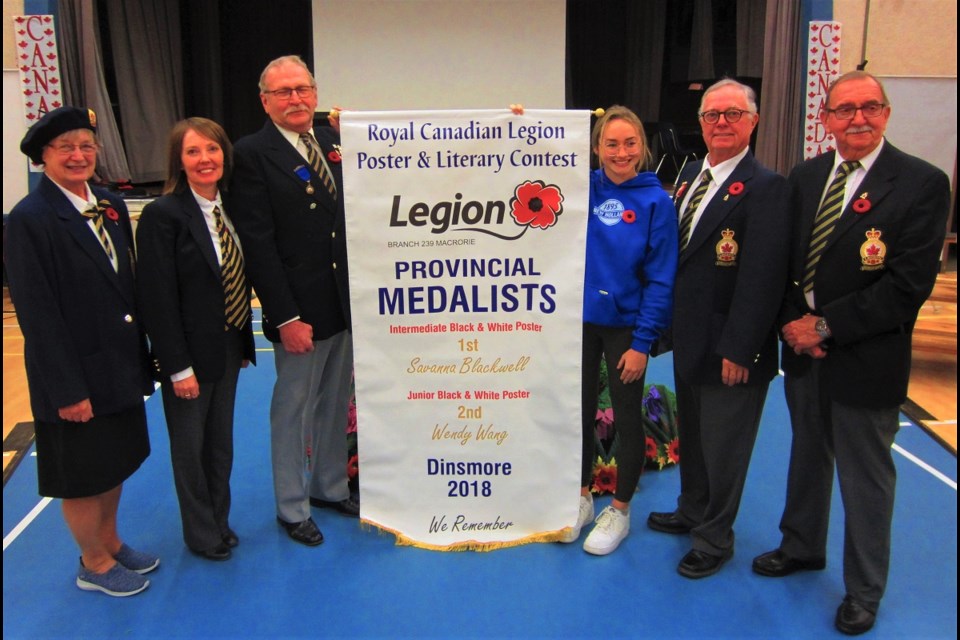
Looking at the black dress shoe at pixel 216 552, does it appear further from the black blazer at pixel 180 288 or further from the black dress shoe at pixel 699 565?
the black dress shoe at pixel 699 565

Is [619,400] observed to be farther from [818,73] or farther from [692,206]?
[818,73]

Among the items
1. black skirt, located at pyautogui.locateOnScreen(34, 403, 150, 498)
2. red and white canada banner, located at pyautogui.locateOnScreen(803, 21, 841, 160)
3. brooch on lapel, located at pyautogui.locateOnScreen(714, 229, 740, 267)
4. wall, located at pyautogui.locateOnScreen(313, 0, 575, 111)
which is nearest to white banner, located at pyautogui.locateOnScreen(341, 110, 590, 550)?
brooch on lapel, located at pyautogui.locateOnScreen(714, 229, 740, 267)

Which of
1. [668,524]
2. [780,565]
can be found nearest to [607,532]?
[668,524]

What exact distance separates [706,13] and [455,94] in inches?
159

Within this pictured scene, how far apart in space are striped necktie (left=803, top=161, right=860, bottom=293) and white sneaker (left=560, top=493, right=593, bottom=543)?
1.16 meters

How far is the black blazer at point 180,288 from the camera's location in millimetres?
2209

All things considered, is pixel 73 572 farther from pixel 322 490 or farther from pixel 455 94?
pixel 455 94

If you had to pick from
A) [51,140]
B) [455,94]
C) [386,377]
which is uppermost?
[455,94]

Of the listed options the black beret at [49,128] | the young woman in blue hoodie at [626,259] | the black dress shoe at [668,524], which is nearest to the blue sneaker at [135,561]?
the black beret at [49,128]

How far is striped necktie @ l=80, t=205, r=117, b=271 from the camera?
2139mm

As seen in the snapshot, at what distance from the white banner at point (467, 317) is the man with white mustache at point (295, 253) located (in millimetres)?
190

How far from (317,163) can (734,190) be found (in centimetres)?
142

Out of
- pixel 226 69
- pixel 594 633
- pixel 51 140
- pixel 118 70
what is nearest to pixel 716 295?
pixel 594 633

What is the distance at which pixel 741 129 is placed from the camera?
2.21 m
